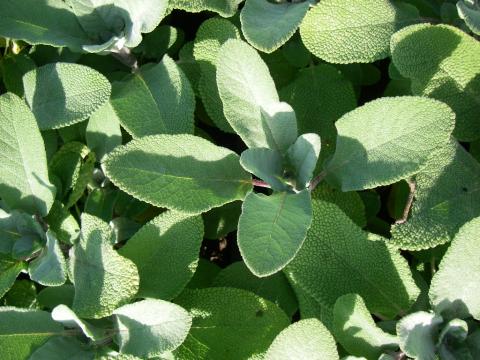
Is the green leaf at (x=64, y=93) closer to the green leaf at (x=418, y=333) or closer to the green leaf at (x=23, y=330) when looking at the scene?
the green leaf at (x=23, y=330)

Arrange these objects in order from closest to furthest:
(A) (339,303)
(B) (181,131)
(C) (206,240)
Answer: (A) (339,303), (B) (181,131), (C) (206,240)

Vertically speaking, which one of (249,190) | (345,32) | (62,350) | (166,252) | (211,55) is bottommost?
(62,350)

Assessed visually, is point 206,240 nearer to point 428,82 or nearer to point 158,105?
point 158,105

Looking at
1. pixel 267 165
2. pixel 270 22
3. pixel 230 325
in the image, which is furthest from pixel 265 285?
pixel 270 22

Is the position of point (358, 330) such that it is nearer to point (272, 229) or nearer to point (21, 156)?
point (272, 229)

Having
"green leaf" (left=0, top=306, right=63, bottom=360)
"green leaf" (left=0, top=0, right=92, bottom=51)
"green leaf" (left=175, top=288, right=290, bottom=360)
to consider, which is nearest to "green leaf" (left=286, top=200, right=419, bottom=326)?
"green leaf" (left=175, top=288, right=290, bottom=360)

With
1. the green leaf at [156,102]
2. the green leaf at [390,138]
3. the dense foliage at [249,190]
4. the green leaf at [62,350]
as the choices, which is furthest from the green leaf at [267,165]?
the green leaf at [62,350]

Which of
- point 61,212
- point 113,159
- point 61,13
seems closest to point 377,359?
point 113,159
